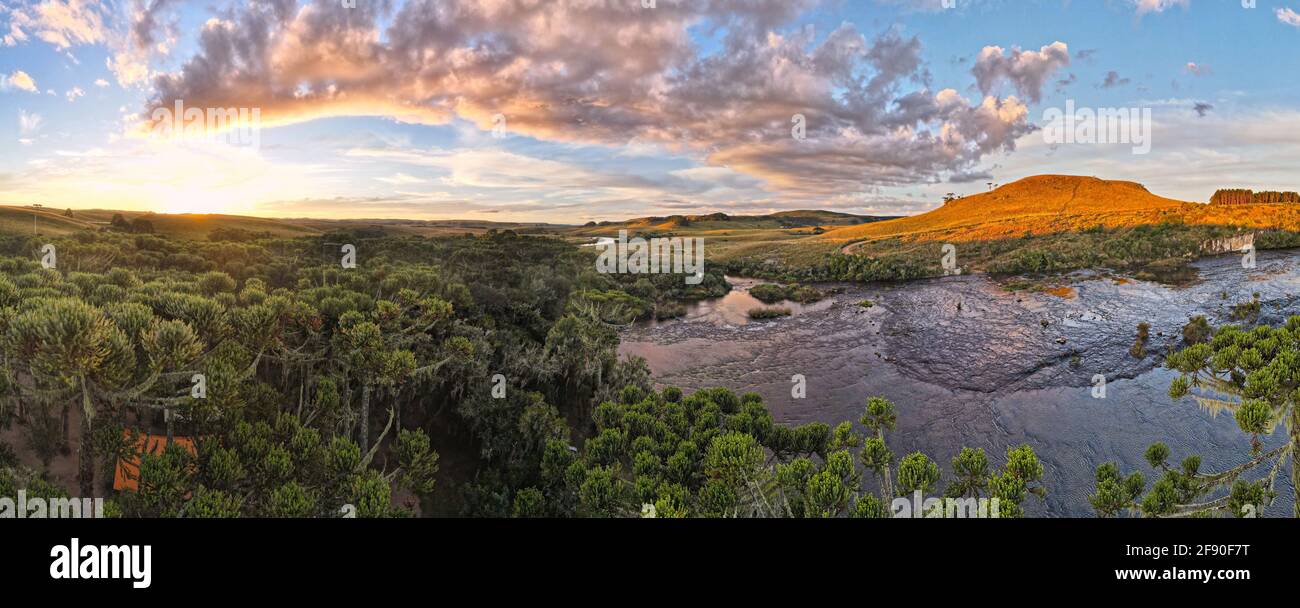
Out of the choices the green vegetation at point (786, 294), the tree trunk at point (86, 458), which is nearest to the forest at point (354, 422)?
the tree trunk at point (86, 458)

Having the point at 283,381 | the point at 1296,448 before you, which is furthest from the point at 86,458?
the point at 1296,448

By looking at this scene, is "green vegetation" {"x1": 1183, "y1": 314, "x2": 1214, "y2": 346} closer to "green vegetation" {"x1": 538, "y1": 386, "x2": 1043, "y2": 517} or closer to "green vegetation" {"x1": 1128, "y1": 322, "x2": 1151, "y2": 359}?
"green vegetation" {"x1": 1128, "y1": 322, "x2": 1151, "y2": 359}

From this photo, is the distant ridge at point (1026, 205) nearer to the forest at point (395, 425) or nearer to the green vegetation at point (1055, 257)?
the green vegetation at point (1055, 257)

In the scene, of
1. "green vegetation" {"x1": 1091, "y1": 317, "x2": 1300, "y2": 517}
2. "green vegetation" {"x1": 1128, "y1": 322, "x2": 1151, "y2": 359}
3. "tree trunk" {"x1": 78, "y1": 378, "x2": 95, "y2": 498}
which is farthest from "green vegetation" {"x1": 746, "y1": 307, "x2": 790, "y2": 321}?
"tree trunk" {"x1": 78, "y1": 378, "x2": 95, "y2": 498}

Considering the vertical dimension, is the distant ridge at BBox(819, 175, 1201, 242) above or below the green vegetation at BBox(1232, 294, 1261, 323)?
above
